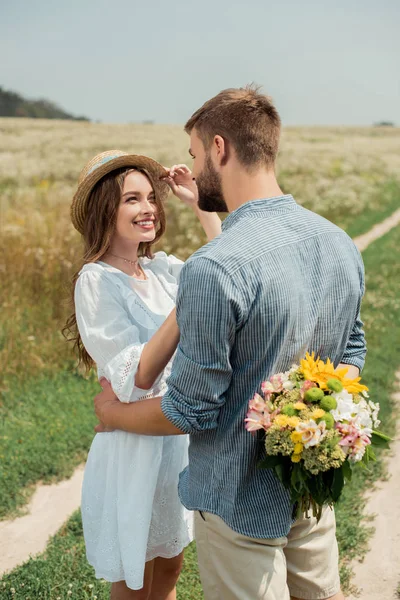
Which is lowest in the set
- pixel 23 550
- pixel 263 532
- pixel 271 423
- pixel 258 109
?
pixel 23 550

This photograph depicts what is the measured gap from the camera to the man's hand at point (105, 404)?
8.30ft

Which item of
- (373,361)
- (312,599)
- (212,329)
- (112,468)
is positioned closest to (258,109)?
(212,329)

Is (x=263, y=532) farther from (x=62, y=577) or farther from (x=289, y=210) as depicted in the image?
(x=62, y=577)

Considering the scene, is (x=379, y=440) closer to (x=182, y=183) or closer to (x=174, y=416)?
(x=174, y=416)

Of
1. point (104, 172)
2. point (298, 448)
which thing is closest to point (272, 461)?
point (298, 448)

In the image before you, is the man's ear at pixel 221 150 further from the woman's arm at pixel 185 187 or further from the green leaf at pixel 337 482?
the green leaf at pixel 337 482

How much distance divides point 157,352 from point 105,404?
1.30 feet

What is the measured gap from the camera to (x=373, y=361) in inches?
278

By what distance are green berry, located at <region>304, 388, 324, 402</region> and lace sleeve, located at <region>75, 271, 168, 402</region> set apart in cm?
69

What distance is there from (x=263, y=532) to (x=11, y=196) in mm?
9442

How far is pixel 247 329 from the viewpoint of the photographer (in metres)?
2.01

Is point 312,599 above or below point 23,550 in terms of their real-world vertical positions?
above

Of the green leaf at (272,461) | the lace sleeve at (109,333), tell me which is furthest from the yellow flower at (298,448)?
the lace sleeve at (109,333)

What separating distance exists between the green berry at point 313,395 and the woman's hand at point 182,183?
4.75 ft
